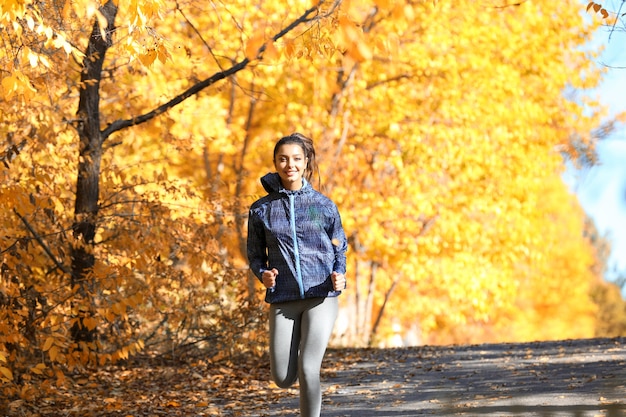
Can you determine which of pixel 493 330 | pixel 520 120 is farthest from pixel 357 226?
pixel 493 330

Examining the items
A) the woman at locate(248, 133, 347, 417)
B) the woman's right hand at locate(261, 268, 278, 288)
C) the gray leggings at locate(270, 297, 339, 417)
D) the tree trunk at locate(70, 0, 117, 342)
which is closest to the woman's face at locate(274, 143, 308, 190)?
the woman at locate(248, 133, 347, 417)

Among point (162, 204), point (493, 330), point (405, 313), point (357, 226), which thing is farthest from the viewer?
point (493, 330)

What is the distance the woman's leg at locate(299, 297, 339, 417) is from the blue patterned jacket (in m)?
0.09

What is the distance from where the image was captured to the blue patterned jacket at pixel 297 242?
4.66 meters

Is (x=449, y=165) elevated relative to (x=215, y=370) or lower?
elevated

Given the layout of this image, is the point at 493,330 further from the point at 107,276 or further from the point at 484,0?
the point at 107,276

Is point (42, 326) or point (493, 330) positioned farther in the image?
point (493, 330)

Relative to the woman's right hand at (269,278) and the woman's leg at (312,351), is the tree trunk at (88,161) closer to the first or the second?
the woman's right hand at (269,278)

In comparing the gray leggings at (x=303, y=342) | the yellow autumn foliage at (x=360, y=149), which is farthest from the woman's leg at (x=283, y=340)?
the yellow autumn foliage at (x=360, y=149)

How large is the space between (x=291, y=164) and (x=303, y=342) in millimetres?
973

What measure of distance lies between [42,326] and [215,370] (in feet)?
6.84

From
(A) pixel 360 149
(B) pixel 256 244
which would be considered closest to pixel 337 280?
(B) pixel 256 244

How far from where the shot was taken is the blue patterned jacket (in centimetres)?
466

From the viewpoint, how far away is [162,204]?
8820mm
